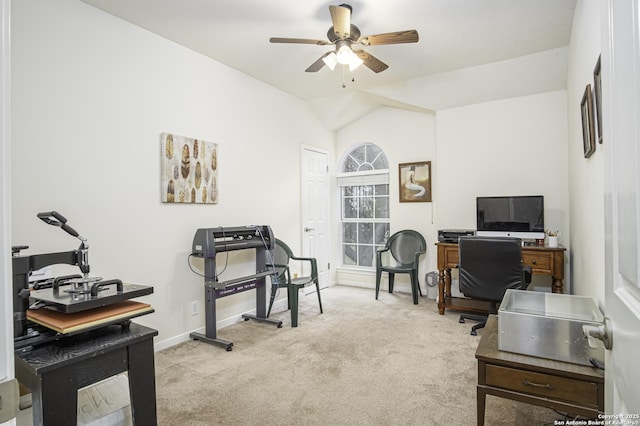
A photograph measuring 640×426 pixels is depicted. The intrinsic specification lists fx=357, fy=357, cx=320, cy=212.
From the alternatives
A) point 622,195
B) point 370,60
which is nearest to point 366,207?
point 370,60

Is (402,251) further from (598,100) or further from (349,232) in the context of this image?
(598,100)

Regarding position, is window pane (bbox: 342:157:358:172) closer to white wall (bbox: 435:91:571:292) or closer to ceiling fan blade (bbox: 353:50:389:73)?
white wall (bbox: 435:91:571:292)

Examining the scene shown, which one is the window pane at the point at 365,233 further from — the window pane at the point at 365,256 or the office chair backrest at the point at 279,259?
the office chair backrest at the point at 279,259

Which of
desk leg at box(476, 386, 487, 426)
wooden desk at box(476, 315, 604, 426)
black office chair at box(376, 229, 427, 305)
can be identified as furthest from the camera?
black office chair at box(376, 229, 427, 305)

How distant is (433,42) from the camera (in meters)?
3.27

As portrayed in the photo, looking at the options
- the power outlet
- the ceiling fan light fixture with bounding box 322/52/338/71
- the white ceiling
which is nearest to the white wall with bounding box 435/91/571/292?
the white ceiling

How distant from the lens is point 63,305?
4.30 ft

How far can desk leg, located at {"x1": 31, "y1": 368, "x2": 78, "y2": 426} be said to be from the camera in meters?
1.15

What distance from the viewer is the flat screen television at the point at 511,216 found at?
3.80 metres

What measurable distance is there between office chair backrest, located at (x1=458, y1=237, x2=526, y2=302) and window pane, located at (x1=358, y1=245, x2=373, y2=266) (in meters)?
2.11

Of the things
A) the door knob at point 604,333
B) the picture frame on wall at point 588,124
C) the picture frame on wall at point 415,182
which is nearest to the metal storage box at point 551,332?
the door knob at point 604,333

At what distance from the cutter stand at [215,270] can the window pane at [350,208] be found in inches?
85.6

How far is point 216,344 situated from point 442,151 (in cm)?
344

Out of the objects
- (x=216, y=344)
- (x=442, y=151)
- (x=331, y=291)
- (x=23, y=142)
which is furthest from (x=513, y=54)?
(x=23, y=142)
